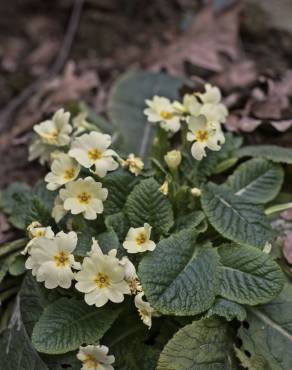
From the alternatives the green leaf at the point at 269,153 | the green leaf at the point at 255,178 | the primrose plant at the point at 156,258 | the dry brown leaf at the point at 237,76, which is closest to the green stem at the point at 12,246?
the primrose plant at the point at 156,258

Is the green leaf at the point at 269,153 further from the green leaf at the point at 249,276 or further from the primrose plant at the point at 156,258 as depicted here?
the green leaf at the point at 249,276

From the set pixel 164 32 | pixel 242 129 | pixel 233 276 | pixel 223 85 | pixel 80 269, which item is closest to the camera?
pixel 80 269

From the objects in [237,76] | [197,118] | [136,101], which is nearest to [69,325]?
[197,118]

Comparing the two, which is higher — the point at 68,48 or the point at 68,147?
the point at 68,147

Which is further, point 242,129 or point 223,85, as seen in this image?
point 223,85

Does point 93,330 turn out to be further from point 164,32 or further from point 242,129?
point 164,32

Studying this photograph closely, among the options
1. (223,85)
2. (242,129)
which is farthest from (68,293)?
(223,85)

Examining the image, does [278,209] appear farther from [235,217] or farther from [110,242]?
[110,242]
